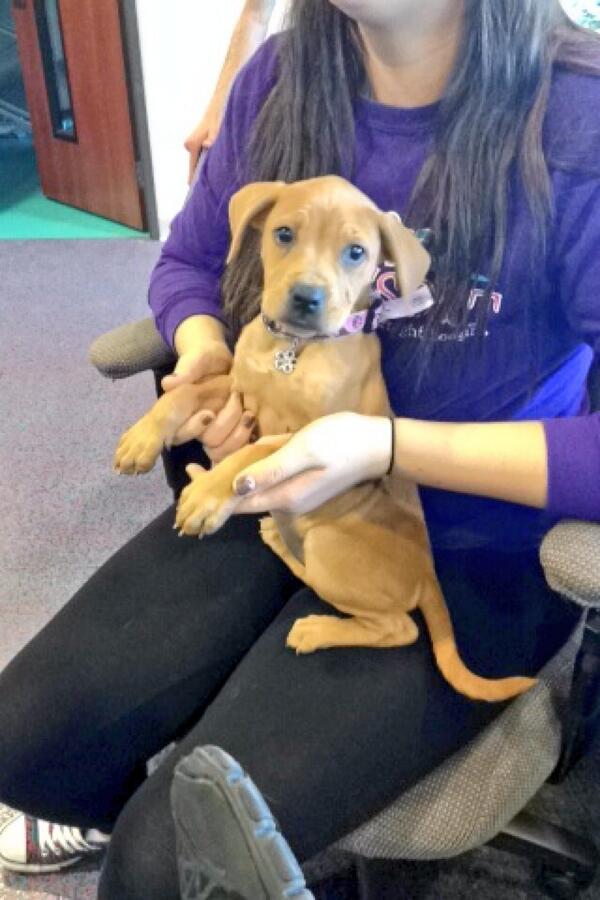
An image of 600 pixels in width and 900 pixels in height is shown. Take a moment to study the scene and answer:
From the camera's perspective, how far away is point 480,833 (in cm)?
87

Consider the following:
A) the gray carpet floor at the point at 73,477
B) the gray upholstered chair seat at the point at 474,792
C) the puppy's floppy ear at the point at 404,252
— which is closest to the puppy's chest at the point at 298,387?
the puppy's floppy ear at the point at 404,252

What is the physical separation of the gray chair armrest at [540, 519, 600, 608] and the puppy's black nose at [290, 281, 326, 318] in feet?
1.01

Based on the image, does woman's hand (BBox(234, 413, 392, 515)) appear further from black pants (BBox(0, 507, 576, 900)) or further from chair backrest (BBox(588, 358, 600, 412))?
chair backrest (BBox(588, 358, 600, 412))

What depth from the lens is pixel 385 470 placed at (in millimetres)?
955

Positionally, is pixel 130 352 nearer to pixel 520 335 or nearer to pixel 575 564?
pixel 520 335

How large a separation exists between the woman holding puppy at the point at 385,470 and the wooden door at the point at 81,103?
87.9 inches

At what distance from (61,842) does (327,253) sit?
89cm

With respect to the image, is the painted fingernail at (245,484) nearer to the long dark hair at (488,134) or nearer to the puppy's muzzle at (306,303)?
the puppy's muzzle at (306,303)

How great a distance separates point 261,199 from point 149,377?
64.3 inches

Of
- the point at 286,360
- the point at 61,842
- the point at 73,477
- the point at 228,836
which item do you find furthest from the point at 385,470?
the point at 73,477

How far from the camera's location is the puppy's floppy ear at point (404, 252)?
0.90 metres

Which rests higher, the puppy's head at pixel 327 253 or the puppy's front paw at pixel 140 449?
the puppy's head at pixel 327 253

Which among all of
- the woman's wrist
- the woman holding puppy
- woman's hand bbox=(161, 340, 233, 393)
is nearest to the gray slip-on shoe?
the woman holding puppy

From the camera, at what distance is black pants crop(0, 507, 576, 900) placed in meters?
0.86
